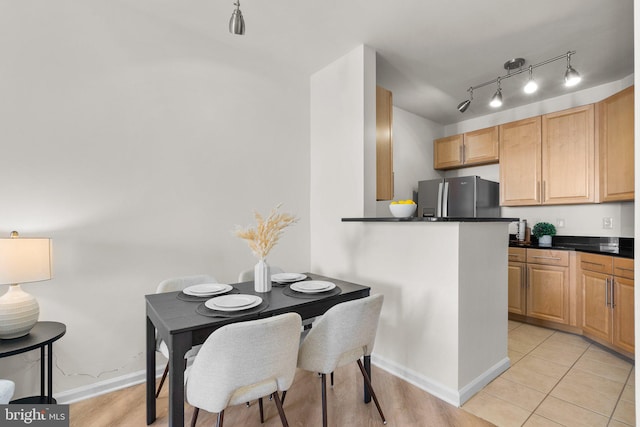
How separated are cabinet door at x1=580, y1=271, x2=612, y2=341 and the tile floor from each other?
0.53 feet

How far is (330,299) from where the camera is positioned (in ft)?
5.88

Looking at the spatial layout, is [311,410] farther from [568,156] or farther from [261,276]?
[568,156]

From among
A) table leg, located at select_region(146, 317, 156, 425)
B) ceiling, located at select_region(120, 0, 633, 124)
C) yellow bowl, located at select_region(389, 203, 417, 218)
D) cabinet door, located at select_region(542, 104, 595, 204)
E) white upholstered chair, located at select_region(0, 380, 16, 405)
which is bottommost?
table leg, located at select_region(146, 317, 156, 425)

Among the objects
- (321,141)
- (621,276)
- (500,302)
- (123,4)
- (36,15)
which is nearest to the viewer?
(36,15)

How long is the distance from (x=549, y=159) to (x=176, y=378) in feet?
13.3

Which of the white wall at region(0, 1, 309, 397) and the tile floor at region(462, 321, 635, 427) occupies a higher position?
the white wall at region(0, 1, 309, 397)

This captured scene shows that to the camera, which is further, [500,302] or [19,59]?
[500,302]

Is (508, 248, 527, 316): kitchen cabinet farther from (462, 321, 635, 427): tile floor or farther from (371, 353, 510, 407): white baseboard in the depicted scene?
(371, 353, 510, 407): white baseboard

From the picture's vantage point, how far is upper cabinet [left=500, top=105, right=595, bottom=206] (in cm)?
326

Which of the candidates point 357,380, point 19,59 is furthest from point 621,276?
point 19,59

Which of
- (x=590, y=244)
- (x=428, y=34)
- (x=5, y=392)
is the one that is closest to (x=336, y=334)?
(x=5, y=392)

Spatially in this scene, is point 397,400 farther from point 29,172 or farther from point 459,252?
point 29,172

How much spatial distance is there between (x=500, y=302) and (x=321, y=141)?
209 centimetres

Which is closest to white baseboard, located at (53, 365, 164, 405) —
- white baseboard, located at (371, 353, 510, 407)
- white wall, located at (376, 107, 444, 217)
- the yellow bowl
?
white baseboard, located at (371, 353, 510, 407)
